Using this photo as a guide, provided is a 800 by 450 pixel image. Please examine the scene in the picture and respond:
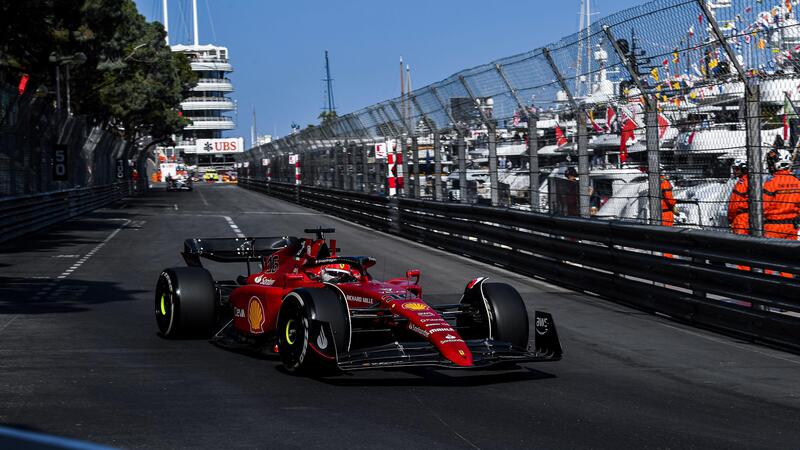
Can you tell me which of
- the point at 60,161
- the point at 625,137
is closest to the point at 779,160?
the point at 625,137

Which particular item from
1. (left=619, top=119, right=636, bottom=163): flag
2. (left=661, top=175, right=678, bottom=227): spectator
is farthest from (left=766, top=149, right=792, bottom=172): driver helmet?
(left=619, top=119, right=636, bottom=163): flag

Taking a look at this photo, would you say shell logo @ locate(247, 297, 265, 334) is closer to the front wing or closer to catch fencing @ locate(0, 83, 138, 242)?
the front wing

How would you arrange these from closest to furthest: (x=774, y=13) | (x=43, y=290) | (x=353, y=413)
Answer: (x=353, y=413)
(x=774, y=13)
(x=43, y=290)

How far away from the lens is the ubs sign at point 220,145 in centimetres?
17438

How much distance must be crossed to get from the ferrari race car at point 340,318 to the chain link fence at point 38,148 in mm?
15381

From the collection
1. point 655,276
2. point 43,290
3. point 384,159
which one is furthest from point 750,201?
point 384,159

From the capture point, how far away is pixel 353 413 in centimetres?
633

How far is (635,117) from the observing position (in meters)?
12.4

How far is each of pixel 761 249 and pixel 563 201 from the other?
18.0 feet

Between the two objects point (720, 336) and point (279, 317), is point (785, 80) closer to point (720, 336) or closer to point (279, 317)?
point (720, 336)

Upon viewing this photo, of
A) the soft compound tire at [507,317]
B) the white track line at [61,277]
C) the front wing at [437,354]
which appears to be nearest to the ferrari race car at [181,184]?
the white track line at [61,277]

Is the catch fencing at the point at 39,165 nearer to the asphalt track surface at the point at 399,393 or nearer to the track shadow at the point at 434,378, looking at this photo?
the asphalt track surface at the point at 399,393

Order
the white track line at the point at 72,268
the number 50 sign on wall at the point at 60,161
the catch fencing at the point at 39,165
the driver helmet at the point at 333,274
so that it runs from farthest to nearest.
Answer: the number 50 sign on wall at the point at 60,161 → the catch fencing at the point at 39,165 → the white track line at the point at 72,268 → the driver helmet at the point at 333,274

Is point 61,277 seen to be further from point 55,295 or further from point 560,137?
point 560,137
